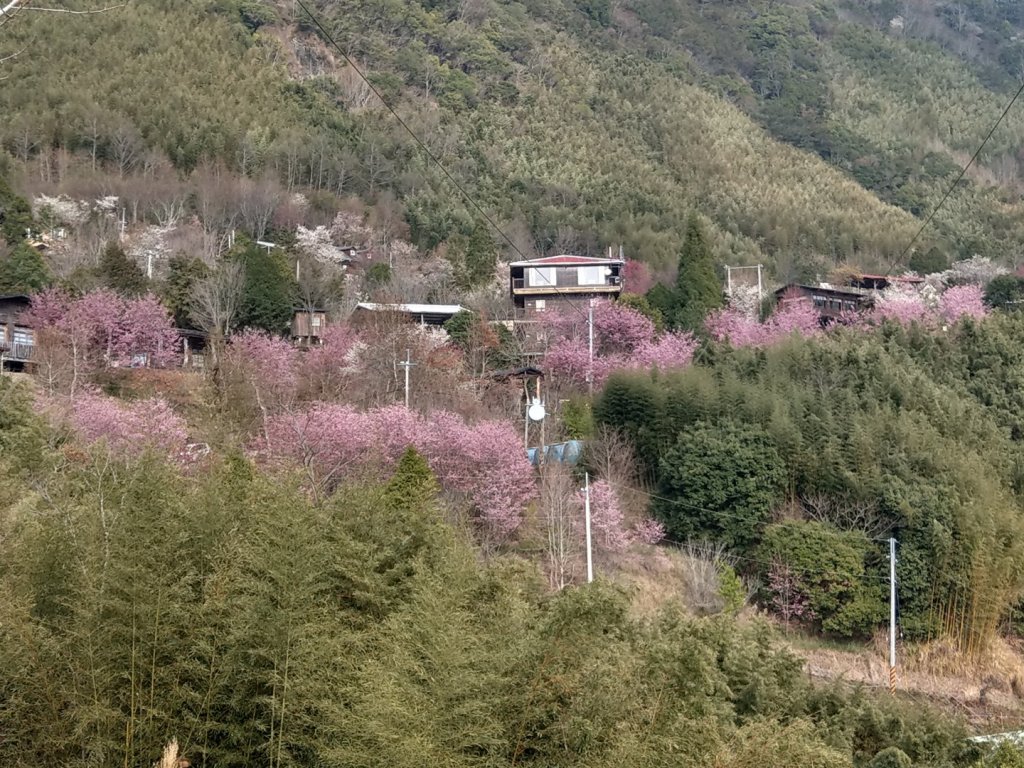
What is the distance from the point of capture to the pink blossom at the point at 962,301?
3095 cm

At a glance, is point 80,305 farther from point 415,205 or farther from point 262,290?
point 415,205

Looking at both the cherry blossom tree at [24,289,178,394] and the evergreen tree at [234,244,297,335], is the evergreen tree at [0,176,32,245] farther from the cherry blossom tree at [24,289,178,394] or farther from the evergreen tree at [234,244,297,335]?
the evergreen tree at [234,244,297,335]

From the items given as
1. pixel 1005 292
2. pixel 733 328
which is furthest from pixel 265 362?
pixel 1005 292

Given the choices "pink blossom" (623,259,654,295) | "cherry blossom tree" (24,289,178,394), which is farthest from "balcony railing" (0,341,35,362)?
"pink blossom" (623,259,654,295)

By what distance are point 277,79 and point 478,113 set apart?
11739mm

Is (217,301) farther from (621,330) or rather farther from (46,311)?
(621,330)

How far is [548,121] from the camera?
62.0 meters

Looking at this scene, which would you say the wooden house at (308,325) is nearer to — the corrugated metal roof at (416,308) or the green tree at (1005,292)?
the corrugated metal roof at (416,308)

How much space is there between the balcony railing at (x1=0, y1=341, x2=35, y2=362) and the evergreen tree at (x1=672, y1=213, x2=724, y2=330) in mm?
15889

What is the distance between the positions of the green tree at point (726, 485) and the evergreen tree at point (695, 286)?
10910 mm

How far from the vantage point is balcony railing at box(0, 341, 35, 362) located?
76.3 ft

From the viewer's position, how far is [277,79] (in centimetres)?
5397

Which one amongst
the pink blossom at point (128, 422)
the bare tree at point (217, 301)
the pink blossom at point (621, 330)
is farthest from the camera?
the pink blossom at point (621, 330)

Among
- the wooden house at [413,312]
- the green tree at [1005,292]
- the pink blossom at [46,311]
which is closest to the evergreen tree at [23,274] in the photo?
the pink blossom at [46,311]
